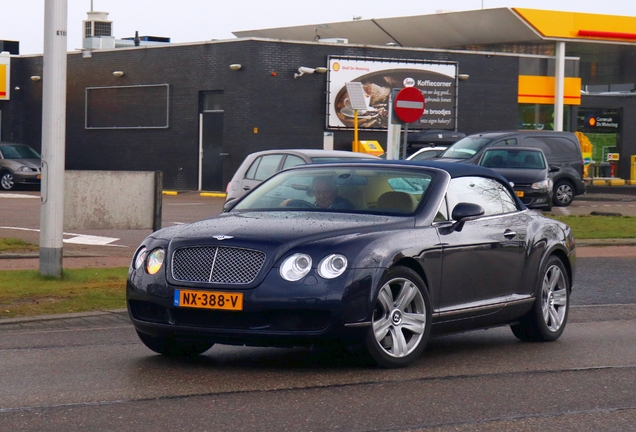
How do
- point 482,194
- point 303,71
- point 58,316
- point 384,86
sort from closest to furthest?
point 482,194 → point 58,316 → point 303,71 → point 384,86

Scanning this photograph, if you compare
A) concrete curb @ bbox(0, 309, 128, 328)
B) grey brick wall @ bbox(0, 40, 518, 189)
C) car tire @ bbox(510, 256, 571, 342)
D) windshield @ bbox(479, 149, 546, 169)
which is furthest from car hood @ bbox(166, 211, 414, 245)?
grey brick wall @ bbox(0, 40, 518, 189)

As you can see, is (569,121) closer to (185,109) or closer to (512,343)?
(185,109)

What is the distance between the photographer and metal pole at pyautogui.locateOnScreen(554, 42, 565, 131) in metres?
43.1

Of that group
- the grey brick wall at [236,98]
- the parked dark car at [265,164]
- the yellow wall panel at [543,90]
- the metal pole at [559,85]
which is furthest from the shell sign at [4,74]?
the parked dark car at [265,164]

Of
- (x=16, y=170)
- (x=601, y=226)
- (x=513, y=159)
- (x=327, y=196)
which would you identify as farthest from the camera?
(x=16, y=170)

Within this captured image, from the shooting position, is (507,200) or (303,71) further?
(303,71)

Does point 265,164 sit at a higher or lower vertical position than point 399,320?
higher

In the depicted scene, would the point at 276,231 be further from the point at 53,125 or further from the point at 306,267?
the point at 53,125

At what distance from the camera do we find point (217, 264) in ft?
23.9

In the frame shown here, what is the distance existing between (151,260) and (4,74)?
37710 mm

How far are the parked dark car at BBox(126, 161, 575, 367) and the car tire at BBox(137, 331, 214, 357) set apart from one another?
1 centimetres

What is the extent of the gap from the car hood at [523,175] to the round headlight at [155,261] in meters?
19.4

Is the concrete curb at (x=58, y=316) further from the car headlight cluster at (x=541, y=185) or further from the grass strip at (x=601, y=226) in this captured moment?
the car headlight cluster at (x=541, y=185)

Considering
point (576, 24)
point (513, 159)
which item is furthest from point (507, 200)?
point (576, 24)
